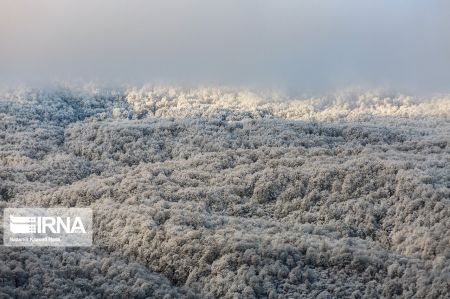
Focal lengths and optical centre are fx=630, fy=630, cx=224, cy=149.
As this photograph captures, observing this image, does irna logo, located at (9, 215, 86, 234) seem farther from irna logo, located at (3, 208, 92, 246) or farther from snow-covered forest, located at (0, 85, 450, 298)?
snow-covered forest, located at (0, 85, 450, 298)

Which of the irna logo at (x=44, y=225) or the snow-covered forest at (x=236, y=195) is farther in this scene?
the irna logo at (x=44, y=225)

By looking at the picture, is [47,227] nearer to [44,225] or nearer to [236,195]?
[44,225]

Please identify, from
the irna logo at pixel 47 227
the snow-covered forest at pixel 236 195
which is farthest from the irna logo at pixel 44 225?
the snow-covered forest at pixel 236 195

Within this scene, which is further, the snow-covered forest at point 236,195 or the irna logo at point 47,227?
the irna logo at point 47,227

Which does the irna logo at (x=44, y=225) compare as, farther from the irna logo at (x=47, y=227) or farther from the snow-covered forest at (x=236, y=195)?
the snow-covered forest at (x=236, y=195)

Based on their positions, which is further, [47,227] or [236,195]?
[236,195]

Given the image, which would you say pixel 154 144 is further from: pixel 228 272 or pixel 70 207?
pixel 228 272

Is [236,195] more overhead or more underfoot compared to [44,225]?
more overhead

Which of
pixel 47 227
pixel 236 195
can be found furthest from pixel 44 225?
pixel 236 195
